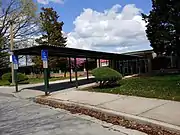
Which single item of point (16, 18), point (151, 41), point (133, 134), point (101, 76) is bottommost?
point (133, 134)

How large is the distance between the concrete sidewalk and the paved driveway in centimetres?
136

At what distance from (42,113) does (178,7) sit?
52.0 feet

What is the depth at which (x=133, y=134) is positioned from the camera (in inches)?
286

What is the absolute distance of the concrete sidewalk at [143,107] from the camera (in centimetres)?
820

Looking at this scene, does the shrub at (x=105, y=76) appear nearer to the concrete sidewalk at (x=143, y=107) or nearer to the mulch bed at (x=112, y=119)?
the concrete sidewalk at (x=143, y=107)

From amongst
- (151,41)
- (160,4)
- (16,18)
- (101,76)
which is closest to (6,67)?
(16,18)

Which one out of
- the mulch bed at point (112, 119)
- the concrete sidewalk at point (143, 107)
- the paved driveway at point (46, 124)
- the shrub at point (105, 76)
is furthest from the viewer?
the shrub at point (105, 76)

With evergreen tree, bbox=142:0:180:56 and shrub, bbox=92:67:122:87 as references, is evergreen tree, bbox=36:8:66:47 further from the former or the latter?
shrub, bbox=92:67:122:87

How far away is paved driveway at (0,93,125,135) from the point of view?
7668mm

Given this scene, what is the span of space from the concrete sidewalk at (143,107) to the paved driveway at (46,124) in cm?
136

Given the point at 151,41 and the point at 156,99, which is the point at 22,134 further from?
the point at 151,41

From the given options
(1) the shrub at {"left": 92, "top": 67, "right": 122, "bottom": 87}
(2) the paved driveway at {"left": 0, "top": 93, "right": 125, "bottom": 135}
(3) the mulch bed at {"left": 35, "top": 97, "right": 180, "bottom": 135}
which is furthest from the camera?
(1) the shrub at {"left": 92, "top": 67, "right": 122, "bottom": 87}

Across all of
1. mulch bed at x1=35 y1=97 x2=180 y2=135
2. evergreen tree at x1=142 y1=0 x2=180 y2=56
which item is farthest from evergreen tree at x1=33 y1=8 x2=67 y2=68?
mulch bed at x1=35 y1=97 x2=180 y2=135

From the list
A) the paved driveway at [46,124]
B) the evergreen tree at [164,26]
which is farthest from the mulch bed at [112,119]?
the evergreen tree at [164,26]
